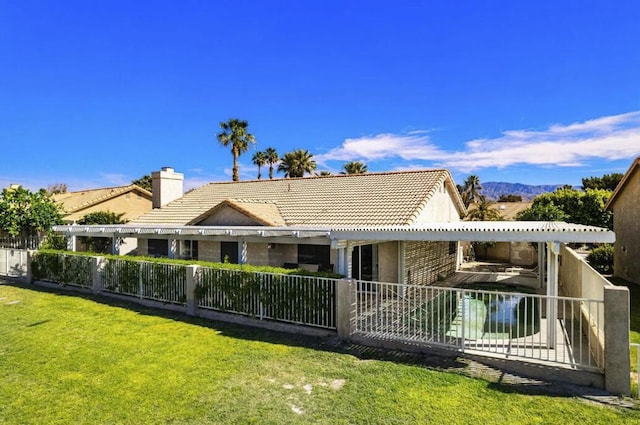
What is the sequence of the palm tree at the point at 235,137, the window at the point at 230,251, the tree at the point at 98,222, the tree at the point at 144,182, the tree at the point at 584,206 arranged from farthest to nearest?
1. the tree at the point at 144,182
2. the palm tree at the point at 235,137
3. the tree at the point at 584,206
4. the tree at the point at 98,222
5. the window at the point at 230,251

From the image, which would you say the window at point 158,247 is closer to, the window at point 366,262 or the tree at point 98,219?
the tree at point 98,219

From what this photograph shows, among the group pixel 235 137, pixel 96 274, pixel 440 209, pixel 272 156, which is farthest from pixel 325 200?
pixel 272 156

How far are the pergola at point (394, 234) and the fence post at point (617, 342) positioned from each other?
1849 mm

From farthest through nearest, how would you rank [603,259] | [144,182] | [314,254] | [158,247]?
[144,182] → [603,259] → [158,247] → [314,254]

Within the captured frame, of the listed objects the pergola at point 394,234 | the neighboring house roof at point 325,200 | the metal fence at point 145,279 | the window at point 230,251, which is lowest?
the metal fence at point 145,279

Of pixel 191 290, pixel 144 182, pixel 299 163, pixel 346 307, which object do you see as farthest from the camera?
pixel 144 182

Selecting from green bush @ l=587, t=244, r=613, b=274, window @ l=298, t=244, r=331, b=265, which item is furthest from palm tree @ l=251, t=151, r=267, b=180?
green bush @ l=587, t=244, r=613, b=274

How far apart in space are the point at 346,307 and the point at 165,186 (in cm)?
2187

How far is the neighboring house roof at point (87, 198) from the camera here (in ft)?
103

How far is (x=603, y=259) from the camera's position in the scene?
1063 inches

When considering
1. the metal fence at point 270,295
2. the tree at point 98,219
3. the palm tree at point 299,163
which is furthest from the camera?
the palm tree at point 299,163

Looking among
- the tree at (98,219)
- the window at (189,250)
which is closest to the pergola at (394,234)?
the window at (189,250)

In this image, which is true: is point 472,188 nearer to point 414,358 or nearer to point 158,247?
point 158,247

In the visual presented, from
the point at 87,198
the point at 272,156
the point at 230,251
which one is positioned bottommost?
the point at 230,251
